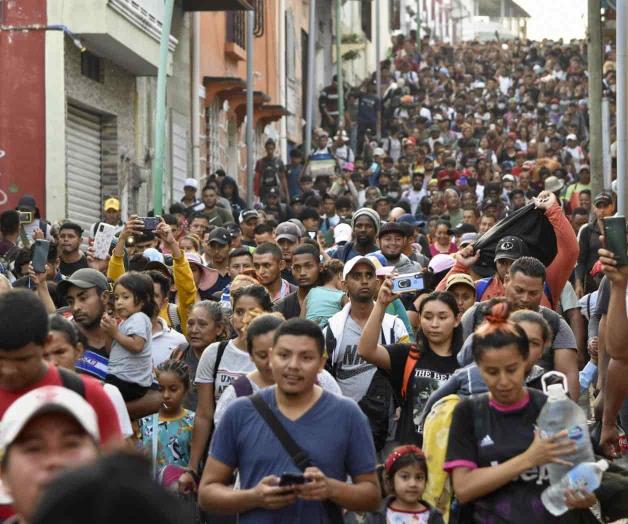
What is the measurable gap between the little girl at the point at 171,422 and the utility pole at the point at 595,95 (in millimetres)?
11638

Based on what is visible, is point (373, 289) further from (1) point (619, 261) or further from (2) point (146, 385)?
(1) point (619, 261)

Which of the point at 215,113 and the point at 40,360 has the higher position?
the point at 215,113

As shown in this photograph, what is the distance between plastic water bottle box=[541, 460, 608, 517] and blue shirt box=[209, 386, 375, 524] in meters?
0.71

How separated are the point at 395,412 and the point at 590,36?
39.2 feet

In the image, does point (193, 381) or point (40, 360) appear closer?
point (40, 360)

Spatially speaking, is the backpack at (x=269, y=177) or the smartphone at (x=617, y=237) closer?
the smartphone at (x=617, y=237)

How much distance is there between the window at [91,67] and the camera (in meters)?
22.0

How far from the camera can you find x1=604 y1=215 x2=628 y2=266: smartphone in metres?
7.36

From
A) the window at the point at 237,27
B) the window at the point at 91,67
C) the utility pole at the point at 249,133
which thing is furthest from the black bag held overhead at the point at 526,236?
the window at the point at 237,27

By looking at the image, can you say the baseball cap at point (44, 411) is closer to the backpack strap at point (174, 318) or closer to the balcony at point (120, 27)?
the backpack strap at point (174, 318)

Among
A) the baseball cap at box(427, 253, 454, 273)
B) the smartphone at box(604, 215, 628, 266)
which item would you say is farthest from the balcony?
the smartphone at box(604, 215, 628, 266)

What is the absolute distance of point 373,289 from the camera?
10.1m

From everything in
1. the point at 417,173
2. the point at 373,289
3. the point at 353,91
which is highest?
the point at 353,91

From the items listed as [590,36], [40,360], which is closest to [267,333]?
[40,360]
